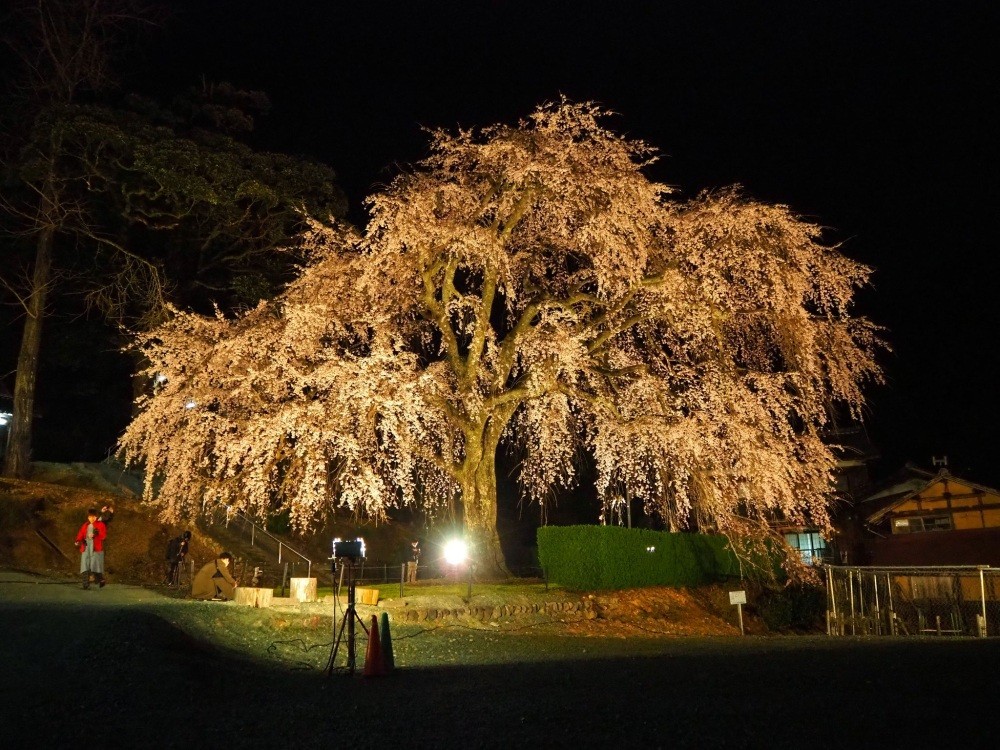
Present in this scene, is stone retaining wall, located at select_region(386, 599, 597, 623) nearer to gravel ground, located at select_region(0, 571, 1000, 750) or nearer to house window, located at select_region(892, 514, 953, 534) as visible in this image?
gravel ground, located at select_region(0, 571, 1000, 750)

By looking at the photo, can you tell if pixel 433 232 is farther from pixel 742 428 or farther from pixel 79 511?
pixel 79 511

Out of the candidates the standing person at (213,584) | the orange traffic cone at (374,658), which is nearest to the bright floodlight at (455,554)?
the standing person at (213,584)

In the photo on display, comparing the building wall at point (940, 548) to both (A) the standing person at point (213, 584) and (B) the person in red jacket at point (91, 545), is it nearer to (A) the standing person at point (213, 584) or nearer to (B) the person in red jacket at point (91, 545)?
(A) the standing person at point (213, 584)

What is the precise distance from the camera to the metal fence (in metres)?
18.8

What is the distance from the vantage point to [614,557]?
72.8ft

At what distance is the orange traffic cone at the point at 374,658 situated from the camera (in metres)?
9.92

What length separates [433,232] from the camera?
17703 millimetres

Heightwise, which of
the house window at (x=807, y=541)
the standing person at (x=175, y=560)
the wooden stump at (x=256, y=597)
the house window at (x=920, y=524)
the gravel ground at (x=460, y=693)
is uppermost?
the house window at (x=920, y=524)

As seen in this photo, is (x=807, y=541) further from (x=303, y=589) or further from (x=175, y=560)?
(x=175, y=560)

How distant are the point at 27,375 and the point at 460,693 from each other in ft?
69.6

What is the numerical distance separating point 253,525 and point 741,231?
17743 millimetres

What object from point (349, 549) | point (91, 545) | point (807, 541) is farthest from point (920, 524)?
point (349, 549)

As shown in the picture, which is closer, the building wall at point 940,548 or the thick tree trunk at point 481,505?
the thick tree trunk at point 481,505

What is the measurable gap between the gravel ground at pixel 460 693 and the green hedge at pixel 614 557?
28.5 ft
